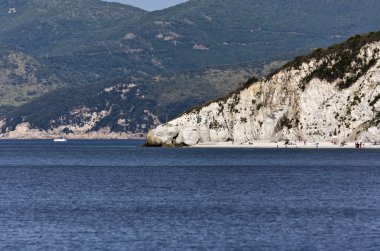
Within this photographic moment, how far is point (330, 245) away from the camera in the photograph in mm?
70125

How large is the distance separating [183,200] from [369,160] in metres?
89.4

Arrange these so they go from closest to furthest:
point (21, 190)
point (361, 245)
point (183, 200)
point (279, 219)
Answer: point (361, 245) → point (279, 219) → point (183, 200) → point (21, 190)

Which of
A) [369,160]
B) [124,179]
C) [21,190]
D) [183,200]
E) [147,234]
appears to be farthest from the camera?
[369,160]

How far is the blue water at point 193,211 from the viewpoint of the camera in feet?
239

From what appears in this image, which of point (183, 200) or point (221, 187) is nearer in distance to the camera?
point (183, 200)

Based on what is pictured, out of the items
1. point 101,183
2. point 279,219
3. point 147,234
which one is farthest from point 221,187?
point 147,234

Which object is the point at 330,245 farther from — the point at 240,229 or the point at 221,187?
the point at 221,187

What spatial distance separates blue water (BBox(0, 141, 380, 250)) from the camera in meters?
72.8

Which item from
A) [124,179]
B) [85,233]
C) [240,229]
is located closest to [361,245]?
[240,229]

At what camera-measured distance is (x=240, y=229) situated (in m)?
79.3

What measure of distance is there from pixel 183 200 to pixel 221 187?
19.8 meters

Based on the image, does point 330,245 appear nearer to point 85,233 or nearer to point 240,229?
point 240,229

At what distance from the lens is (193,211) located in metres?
93.4

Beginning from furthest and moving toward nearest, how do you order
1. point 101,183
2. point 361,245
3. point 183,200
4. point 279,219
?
point 101,183 < point 183,200 < point 279,219 < point 361,245
